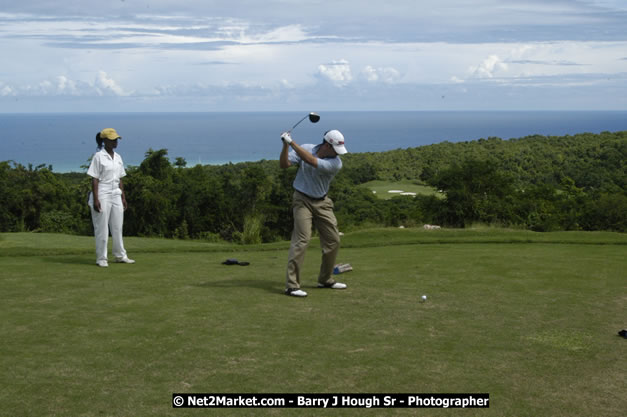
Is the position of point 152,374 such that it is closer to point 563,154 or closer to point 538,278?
point 538,278

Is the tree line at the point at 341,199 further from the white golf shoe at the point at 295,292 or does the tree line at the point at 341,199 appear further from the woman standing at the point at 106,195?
the white golf shoe at the point at 295,292

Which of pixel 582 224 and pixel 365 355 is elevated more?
pixel 365 355

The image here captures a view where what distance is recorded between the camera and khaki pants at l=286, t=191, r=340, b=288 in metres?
8.39

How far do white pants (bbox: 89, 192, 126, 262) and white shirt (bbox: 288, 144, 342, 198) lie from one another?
3.68 m

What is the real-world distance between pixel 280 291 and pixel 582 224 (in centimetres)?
2250

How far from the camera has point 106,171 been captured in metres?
10.6

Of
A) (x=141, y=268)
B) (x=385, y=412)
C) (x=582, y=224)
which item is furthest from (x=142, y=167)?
(x=385, y=412)

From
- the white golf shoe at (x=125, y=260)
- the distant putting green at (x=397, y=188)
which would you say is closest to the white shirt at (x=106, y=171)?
the white golf shoe at (x=125, y=260)

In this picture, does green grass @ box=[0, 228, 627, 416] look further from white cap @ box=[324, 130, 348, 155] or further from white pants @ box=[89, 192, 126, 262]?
white cap @ box=[324, 130, 348, 155]

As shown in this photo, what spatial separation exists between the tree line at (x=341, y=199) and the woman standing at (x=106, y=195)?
726cm

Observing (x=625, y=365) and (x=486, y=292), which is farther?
(x=486, y=292)

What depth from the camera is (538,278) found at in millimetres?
9188

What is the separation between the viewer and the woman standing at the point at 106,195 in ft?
34.3

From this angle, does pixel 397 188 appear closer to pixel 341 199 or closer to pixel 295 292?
pixel 341 199
